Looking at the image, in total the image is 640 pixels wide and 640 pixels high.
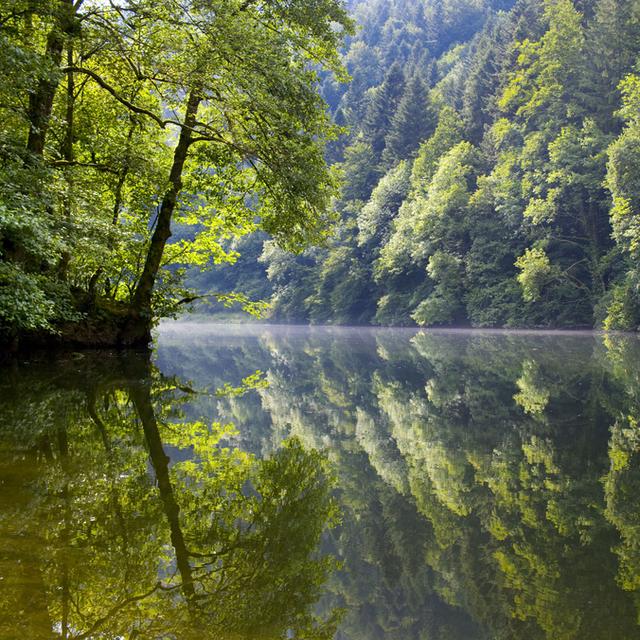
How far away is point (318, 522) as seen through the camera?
3.31 meters

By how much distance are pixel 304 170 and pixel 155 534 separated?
9.47m

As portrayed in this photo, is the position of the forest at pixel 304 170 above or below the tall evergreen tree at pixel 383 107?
below

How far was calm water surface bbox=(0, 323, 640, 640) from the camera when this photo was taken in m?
2.27

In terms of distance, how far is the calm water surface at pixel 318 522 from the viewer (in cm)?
227

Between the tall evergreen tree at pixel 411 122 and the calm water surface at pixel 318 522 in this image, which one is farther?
the tall evergreen tree at pixel 411 122

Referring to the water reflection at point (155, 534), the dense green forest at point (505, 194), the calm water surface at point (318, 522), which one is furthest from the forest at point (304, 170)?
the calm water surface at point (318, 522)

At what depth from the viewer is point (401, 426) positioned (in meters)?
6.34

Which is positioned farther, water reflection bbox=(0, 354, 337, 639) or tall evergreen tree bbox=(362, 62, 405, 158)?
tall evergreen tree bbox=(362, 62, 405, 158)

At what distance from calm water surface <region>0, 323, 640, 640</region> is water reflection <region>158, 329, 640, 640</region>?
0.04ft

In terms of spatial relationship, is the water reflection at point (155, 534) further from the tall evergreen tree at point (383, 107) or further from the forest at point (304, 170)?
the tall evergreen tree at point (383, 107)

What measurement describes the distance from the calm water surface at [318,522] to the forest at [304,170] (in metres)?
3.97

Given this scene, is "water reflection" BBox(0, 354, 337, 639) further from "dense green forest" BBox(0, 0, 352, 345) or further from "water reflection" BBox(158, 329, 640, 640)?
"dense green forest" BBox(0, 0, 352, 345)

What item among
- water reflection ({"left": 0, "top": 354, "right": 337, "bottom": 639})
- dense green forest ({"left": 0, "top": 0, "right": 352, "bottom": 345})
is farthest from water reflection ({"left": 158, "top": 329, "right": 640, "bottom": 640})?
dense green forest ({"left": 0, "top": 0, "right": 352, "bottom": 345})

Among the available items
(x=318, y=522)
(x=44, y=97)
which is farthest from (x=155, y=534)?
(x=44, y=97)
